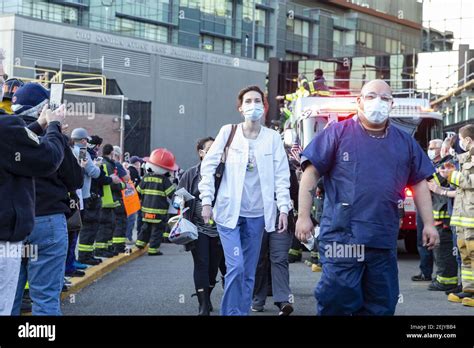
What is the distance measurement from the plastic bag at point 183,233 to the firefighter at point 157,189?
7812mm

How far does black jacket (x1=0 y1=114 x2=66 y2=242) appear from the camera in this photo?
6.23 metres

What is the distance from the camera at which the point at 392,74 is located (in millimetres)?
63375

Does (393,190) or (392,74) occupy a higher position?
(392,74)

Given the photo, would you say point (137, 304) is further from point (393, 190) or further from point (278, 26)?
point (278, 26)

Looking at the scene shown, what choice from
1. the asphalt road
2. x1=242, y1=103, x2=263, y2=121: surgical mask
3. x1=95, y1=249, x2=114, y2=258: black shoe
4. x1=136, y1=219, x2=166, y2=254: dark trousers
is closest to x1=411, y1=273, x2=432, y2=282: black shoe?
Result: the asphalt road

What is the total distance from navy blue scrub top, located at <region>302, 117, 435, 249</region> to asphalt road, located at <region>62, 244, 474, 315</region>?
12.3ft

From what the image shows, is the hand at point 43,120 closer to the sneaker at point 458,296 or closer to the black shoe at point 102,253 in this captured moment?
the sneaker at point 458,296

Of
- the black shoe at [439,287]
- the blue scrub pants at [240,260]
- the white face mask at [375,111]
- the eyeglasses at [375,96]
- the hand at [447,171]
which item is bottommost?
the black shoe at [439,287]

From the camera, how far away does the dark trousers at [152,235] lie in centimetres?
1803

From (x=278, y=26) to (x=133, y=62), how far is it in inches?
1040

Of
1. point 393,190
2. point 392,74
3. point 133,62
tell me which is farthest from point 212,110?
point 393,190

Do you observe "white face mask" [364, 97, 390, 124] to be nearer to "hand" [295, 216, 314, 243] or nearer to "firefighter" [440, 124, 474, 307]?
"hand" [295, 216, 314, 243]

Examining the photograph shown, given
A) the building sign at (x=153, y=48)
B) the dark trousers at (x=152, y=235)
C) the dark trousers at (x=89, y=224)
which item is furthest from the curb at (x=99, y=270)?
the building sign at (x=153, y=48)
